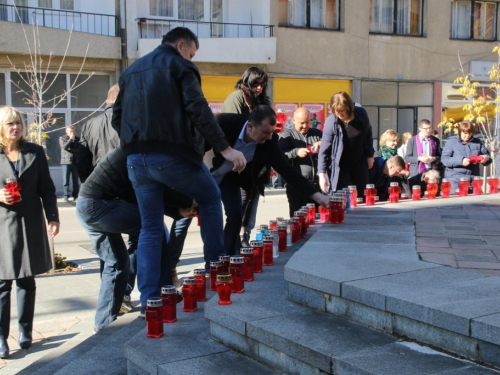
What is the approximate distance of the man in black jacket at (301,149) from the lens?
24.9 ft

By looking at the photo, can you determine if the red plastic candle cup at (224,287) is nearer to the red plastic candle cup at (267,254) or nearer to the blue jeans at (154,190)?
the blue jeans at (154,190)

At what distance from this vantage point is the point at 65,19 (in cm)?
1923

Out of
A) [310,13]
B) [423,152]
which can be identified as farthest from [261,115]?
[310,13]

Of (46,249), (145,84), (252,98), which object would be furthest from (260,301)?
(252,98)

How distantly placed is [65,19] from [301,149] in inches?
545

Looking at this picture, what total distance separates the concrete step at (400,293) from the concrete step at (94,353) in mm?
1159

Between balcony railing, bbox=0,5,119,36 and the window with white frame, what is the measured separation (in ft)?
43.3

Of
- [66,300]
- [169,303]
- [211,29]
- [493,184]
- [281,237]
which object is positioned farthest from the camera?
[211,29]

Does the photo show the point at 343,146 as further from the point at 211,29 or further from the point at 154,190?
the point at 211,29

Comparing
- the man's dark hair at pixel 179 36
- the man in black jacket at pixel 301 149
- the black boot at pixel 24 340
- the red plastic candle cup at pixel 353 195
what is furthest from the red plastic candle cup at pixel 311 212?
the black boot at pixel 24 340

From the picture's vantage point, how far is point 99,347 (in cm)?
423

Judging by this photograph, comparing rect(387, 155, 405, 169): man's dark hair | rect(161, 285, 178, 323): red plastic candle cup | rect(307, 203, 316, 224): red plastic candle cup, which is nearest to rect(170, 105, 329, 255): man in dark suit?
rect(307, 203, 316, 224): red plastic candle cup

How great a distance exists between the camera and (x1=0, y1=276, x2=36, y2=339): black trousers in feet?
16.8

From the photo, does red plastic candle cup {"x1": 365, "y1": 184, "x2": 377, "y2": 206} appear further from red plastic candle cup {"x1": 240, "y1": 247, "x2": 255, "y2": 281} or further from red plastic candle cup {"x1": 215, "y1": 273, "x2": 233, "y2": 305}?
red plastic candle cup {"x1": 215, "y1": 273, "x2": 233, "y2": 305}
